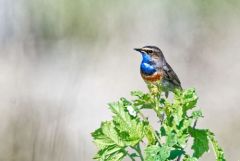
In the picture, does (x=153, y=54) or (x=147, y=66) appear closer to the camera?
(x=147, y=66)

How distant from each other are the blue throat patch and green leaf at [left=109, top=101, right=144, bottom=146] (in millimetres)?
3845

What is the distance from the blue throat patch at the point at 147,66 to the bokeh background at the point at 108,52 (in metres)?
1.18

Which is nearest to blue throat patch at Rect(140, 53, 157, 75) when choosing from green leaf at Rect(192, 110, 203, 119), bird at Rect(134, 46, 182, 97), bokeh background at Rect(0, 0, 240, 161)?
bird at Rect(134, 46, 182, 97)

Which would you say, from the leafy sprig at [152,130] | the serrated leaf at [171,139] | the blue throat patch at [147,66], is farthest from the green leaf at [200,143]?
the blue throat patch at [147,66]

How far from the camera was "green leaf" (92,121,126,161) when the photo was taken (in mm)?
2680

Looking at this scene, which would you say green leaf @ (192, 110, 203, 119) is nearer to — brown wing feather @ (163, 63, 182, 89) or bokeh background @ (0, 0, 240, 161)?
brown wing feather @ (163, 63, 182, 89)

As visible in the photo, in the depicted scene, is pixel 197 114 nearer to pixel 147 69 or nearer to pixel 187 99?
pixel 187 99

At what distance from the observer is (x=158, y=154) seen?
251 cm

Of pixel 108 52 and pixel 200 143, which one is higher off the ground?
pixel 108 52

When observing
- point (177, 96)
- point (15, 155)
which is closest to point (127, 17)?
point (15, 155)

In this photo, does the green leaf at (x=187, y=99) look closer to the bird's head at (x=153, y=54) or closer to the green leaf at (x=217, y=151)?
the green leaf at (x=217, y=151)

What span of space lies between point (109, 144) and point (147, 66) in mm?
4217

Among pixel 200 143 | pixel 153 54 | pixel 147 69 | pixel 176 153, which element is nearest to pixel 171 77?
pixel 147 69

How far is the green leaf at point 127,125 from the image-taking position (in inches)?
104
